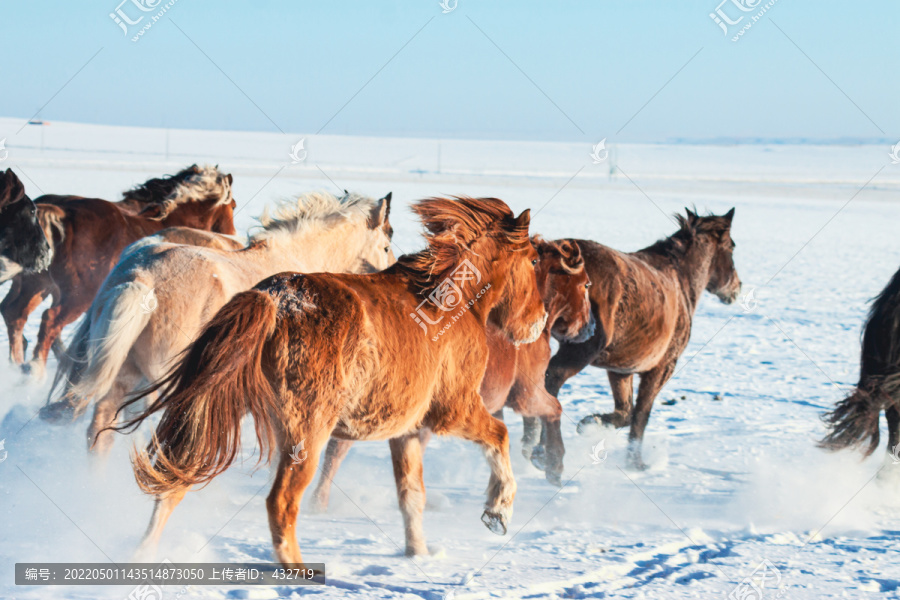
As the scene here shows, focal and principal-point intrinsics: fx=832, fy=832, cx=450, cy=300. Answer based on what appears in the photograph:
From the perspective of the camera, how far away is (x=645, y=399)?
20.7ft

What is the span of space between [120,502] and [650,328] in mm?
3714

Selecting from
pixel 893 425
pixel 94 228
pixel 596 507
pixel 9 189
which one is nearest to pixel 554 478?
pixel 596 507

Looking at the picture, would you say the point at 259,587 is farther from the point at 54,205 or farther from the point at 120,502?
the point at 54,205

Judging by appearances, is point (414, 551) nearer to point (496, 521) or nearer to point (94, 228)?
point (496, 521)

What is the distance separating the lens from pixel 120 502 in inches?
184

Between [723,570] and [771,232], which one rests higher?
[771,232]

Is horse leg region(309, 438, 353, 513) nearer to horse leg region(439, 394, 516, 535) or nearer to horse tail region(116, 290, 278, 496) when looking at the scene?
horse leg region(439, 394, 516, 535)

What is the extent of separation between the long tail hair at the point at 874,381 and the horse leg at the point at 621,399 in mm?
1384

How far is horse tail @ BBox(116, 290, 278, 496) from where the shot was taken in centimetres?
333

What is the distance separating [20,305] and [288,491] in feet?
18.5

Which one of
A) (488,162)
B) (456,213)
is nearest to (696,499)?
(456,213)

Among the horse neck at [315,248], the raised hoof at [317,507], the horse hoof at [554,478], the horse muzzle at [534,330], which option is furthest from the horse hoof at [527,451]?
the horse neck at [315,248]

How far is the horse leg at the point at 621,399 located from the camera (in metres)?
6.38

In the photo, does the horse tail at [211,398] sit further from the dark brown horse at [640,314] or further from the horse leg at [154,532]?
the dark brown horse at [640,314]
